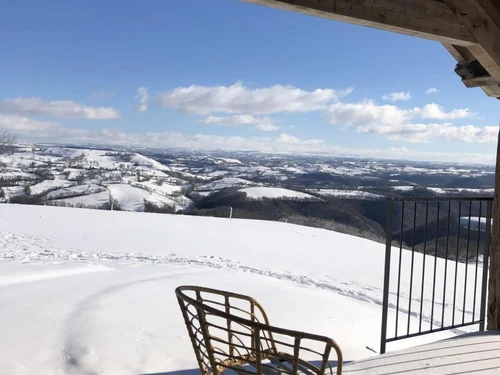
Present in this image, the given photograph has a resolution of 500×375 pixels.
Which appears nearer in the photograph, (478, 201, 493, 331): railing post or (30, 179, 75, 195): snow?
(478, 201, 493, 331): railing post

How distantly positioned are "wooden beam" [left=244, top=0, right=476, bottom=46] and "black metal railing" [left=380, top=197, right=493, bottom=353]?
3.22 ft

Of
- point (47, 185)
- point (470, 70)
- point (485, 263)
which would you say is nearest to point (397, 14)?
point (470, 70)

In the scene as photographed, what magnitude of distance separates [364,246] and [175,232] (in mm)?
5290

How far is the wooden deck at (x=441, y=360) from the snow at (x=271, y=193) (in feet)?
118

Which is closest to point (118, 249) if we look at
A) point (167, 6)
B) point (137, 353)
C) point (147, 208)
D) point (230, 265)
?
point (230, 265)

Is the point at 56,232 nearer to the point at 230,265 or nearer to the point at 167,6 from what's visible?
the point at 230,265

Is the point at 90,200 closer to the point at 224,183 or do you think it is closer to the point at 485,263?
the point at 224,183

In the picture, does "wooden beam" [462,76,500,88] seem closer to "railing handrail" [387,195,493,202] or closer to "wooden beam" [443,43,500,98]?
"wooden beam" [443,43,500,98]

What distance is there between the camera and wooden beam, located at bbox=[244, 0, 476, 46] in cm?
195

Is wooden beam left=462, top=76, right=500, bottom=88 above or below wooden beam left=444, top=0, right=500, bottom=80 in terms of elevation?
below

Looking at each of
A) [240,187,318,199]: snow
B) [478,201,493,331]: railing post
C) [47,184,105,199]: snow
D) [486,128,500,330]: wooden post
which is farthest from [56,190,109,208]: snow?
[486,128,500,330]: wooden post

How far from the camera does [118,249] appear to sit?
829 centimetres

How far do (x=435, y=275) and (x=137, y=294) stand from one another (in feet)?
8.56

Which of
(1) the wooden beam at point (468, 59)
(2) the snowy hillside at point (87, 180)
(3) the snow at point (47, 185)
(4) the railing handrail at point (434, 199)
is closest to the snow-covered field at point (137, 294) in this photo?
(4) the railing handrail at point (434, 199)
